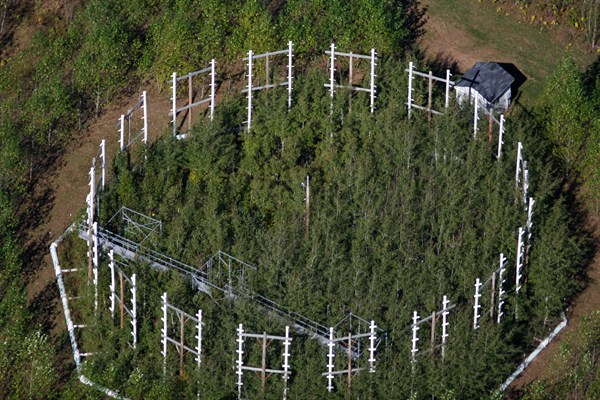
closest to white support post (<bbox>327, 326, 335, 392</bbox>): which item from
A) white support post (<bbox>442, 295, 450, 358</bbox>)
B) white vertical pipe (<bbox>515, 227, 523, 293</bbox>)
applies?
white support post (<bbox>442, 295, 450, 358</bbox>)

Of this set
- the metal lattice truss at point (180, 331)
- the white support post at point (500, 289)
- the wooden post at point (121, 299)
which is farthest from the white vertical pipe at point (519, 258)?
the wooden post at point (121, 299)

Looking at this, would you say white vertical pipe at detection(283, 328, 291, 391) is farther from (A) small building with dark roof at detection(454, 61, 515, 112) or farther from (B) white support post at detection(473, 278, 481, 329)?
(A) small building with dark roof at detection(454, 61, 515, 112)

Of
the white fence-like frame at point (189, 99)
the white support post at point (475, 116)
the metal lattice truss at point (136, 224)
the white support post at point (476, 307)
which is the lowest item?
the metal lattice truss at point (136, 224)

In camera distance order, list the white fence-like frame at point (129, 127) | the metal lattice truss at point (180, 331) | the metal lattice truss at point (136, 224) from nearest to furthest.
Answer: the metal lattice truss at point (180, 331) < the metal lattice truss at point (136, 224) < the white fence-like frame at point (129, 127)

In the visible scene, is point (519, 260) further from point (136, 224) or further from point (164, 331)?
point (136, 224)

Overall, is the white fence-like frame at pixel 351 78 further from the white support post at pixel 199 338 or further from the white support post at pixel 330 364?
the white support post at pixel 199 338

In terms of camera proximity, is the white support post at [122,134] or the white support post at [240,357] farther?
the white support post at [122,134]

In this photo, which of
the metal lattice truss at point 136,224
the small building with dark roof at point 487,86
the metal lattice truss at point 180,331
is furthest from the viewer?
the small building with dark roof at point 487,86

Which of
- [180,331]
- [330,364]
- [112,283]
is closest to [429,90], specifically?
[330,364]
